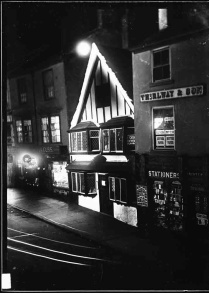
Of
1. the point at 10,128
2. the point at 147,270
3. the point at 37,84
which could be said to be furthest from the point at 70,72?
the point at 147,270

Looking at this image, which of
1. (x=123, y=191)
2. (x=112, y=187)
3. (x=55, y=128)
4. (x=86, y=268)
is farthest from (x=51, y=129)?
(x=86, y=268)

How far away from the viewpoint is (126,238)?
44.8ft

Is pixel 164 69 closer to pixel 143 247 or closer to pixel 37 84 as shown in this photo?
pixel 143 247

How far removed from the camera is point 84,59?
21484 millimetres

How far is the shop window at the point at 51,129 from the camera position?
71.9ft

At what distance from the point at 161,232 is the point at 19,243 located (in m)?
7.58

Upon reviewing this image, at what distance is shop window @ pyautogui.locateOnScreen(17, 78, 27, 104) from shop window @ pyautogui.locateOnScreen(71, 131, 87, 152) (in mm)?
8245

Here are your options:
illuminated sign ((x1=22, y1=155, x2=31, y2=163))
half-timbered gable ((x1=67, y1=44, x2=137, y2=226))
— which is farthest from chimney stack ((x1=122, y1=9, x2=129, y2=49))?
illuminated sign ((x1=22, y1=155, x2=31, y2=163))

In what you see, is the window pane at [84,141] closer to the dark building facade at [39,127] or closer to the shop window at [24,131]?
the dark building facade at [39,127]

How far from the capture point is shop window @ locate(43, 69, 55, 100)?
2205 cm

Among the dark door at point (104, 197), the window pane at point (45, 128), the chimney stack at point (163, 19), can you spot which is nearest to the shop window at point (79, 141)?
the dark door at point (104, 197)

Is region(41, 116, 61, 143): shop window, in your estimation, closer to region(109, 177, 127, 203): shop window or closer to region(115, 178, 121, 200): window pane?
region(109, 177, 127, 203): shop window

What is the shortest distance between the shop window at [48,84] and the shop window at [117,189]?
31.8ft

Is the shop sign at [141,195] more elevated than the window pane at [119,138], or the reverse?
the window pane at [119,138]
